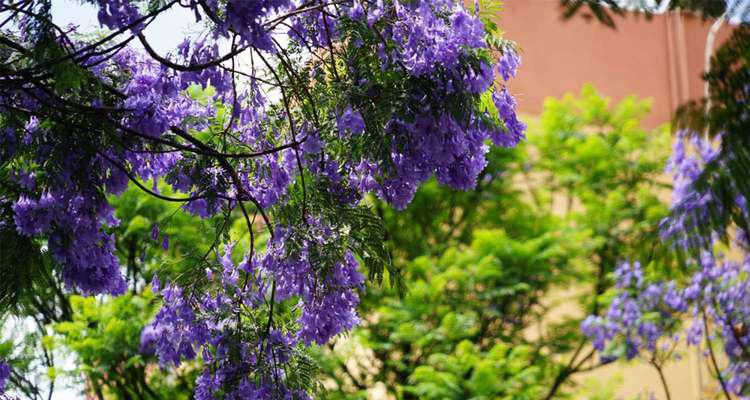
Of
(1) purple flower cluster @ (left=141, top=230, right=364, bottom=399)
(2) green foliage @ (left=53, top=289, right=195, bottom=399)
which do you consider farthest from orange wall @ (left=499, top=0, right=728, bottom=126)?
(1) purple flower cluster @ (left=141, top=230, right=364, bottom=399)

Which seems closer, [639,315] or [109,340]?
[109,340]

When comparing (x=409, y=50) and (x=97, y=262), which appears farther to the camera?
(x=97, y=262)

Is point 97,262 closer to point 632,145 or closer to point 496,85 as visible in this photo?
point 496,85

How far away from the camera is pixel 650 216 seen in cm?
1300

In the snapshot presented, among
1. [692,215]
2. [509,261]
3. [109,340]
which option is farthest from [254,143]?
[509,261]

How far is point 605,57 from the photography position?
1866cm

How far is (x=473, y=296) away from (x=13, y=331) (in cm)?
529

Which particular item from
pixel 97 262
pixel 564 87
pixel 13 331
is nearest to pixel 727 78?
pixel 97 262

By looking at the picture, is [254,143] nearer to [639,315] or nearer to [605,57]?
[639,315]

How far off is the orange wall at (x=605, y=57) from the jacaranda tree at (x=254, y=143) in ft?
39.7

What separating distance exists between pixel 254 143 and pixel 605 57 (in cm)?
1409

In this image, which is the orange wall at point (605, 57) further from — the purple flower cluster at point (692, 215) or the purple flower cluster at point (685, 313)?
the purple flower cluster at point (692, 215)

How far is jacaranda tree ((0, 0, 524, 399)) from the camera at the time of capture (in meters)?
4.43

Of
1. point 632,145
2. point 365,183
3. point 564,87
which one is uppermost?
point 564,87
